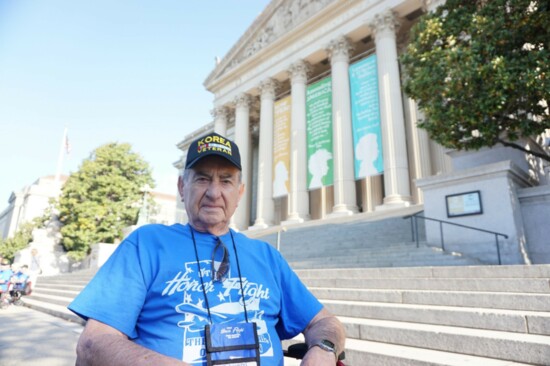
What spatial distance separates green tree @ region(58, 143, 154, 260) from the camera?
935 inches

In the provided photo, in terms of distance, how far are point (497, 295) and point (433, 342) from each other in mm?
1356

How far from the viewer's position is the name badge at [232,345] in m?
1.47

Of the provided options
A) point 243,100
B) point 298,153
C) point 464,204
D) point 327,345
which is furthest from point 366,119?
point 327,345

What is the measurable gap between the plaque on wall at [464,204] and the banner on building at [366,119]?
23.2 ft

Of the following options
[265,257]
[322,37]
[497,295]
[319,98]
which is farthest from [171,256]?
[322,37]

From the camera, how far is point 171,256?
1716mm

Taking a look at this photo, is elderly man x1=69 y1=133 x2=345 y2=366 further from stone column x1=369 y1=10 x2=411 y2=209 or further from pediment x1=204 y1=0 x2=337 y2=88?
pediment x1=204 y1=0 x2=337 y2=88

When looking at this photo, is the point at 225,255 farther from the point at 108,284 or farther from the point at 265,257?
the point at 108,284

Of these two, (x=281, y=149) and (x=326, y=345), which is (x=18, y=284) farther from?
(x=326, y=345)

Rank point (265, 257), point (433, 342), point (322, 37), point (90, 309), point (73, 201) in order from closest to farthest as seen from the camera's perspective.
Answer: point (90, 309), point (265, 257), point (433, 342), point (322, 37), point (73, 201)

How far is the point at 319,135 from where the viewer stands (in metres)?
19.2

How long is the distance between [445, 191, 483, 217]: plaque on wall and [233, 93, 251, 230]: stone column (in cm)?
1666

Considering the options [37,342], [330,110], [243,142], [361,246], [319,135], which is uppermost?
[243,142]

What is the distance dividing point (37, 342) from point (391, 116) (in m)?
16.1
